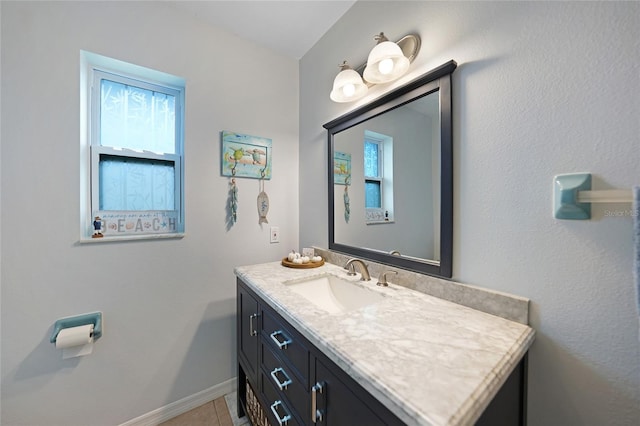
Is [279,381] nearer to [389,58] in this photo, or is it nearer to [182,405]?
[182,405]

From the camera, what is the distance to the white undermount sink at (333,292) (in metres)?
1.12

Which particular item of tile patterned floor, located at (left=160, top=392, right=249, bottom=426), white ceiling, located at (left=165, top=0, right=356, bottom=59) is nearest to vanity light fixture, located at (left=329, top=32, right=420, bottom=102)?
white ceiling, located at (left=165, top=0, right=356, bottom=59)

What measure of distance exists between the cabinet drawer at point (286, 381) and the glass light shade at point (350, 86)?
1.32 metres

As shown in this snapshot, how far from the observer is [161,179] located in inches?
58.4

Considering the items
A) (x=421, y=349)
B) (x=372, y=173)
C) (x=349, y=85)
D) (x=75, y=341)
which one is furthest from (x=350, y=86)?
(x=75, y=341)

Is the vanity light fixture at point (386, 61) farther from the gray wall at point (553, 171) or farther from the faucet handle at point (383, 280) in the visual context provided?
the faucet handle at point (383, 280)

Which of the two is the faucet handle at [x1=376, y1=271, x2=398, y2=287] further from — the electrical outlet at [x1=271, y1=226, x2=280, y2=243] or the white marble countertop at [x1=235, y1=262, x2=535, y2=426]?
the electrical outlet at [x1=271, y1=226, x2=280, y2=243]

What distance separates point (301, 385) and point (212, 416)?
1.11 m

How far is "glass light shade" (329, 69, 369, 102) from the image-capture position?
125cm

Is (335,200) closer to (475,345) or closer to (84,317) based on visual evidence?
(475,345)

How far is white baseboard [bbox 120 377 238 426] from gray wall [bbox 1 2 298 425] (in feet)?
0.11

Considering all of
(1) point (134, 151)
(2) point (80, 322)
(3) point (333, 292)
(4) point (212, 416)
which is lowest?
(4) point (212, 416)

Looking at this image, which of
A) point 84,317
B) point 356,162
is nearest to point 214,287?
point 84,317

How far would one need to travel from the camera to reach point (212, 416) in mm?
1441
